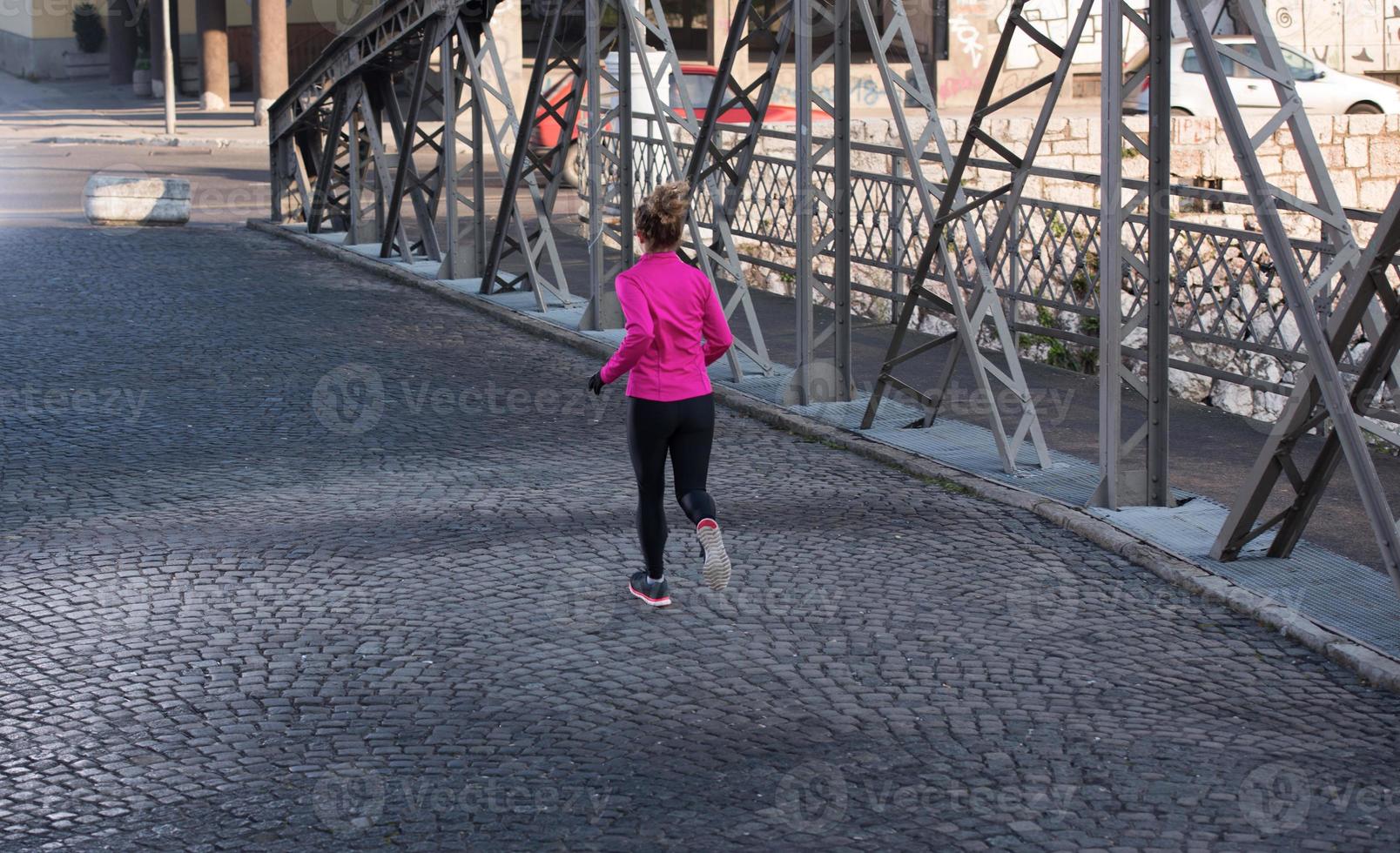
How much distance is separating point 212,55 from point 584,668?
3846 cm

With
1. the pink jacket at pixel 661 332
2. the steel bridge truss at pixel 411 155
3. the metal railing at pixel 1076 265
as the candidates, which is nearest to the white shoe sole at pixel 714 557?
the pink jacket at pixel 661 332

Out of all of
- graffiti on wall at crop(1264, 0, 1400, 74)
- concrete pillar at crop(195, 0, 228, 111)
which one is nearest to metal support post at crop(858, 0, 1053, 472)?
graffiti on wall at crop(1264, 0, 1400, 74)

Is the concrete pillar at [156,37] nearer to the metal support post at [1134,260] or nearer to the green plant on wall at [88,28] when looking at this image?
the green plant on wall at [88,28]

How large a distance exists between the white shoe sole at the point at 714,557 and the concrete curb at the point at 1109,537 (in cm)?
195

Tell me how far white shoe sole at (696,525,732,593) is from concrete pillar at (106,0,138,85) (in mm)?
43992

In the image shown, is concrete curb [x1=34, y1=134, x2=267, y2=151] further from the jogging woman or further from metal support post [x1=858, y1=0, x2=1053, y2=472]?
the jogging woman

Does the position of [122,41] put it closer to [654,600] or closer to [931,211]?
[931,211]

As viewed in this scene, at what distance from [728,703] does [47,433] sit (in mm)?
6028

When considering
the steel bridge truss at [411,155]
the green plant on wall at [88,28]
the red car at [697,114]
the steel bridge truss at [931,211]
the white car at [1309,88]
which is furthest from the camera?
the green plant on wall at [88,28]

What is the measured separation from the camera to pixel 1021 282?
13.6 m

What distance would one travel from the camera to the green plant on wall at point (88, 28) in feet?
161

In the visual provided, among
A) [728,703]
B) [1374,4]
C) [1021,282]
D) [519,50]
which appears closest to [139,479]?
[728,703]

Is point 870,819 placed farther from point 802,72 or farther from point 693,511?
point 802,72

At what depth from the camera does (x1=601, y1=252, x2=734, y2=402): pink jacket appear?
6961 millimetres
